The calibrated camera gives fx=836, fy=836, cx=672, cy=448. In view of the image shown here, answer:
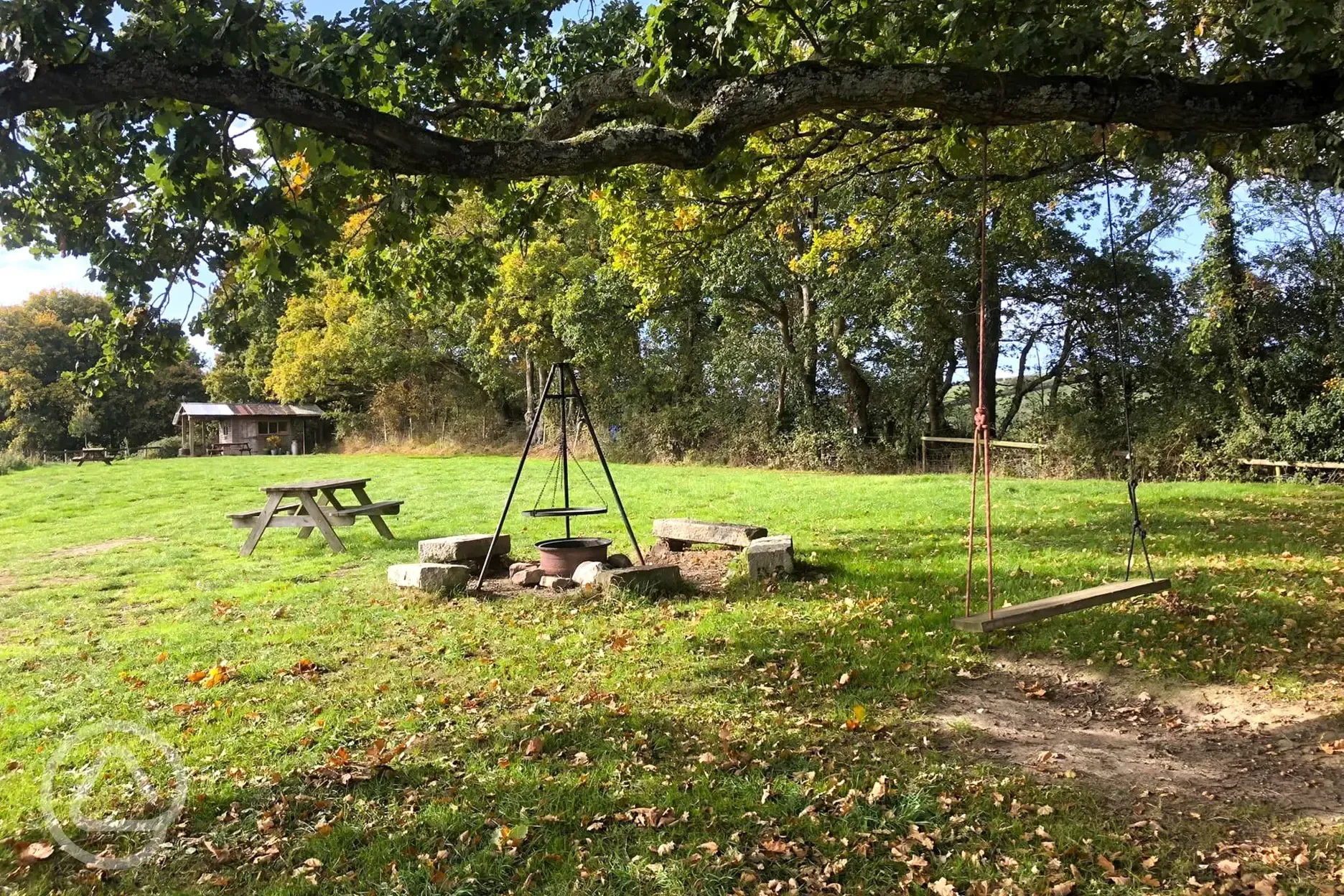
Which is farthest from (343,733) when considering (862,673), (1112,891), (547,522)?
(547,522)

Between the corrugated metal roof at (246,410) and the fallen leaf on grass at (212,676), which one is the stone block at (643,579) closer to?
the fallen leaf on grass at (212,676)

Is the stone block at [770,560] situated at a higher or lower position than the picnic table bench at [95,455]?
lower

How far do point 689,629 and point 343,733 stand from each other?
2.87 meters

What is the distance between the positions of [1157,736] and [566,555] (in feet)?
18.1

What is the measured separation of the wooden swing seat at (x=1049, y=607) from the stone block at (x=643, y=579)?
343 centimetres

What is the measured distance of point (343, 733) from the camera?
4.83 metres

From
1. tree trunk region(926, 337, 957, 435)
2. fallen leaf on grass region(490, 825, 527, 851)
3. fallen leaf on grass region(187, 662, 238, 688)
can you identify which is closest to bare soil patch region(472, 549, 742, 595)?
fallen leaf on grass region(187, 662, 238, 688)

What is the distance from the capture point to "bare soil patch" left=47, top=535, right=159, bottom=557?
11.2m

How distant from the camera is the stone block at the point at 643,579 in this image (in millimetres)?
7914

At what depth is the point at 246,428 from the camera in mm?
48688

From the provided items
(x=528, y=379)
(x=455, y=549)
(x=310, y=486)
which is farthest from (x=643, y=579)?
(x=528, y=379)

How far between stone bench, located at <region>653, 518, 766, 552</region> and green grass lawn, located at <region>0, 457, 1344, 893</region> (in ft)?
2.36

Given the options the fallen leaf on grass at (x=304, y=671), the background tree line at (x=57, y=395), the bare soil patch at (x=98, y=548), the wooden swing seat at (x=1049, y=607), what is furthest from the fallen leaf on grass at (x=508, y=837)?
the background tree line at (x=57, y=395)

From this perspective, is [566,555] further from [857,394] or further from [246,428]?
[246,428]
